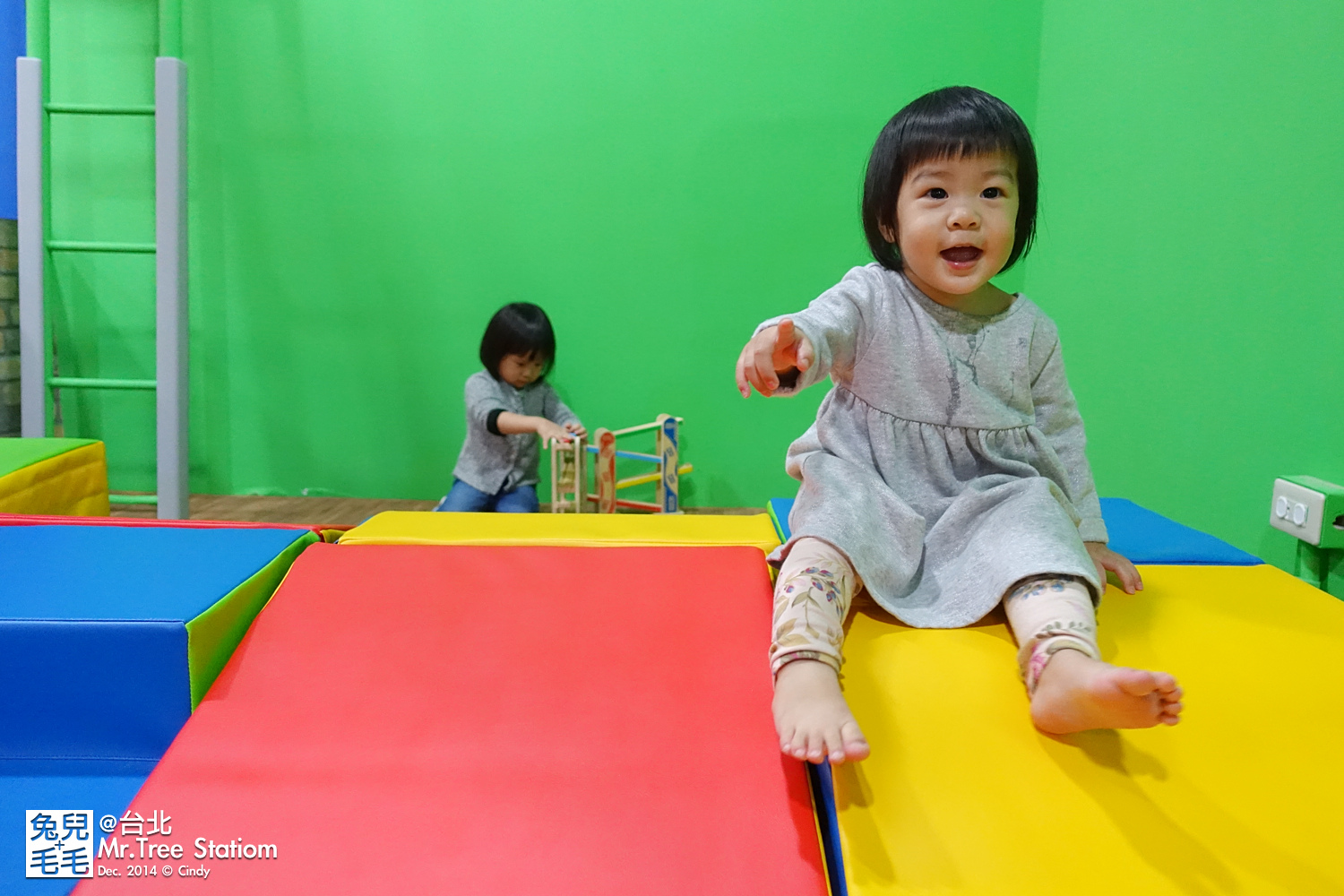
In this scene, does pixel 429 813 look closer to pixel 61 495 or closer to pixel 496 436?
pixel 61 495

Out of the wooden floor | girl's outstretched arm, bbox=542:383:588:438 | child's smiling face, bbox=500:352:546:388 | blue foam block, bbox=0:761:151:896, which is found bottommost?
the wooden floor

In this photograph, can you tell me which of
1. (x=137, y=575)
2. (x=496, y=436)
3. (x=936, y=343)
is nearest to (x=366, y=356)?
(x=496, y=436)

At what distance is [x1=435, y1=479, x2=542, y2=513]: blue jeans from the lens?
2256mm

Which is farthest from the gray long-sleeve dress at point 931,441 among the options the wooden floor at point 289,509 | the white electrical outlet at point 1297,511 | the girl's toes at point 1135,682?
the wooden floor at point 289,509

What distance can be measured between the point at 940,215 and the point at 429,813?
806mm

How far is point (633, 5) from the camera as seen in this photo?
8.00 feet

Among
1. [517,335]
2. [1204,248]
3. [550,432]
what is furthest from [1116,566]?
[517,335]

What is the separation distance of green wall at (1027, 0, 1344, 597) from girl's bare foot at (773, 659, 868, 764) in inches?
40.7

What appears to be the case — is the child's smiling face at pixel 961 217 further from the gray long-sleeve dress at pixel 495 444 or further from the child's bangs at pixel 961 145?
the gray long-sleeve dress at pixel 495 444

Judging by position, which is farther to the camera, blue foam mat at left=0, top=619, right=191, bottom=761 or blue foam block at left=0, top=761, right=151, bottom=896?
blue foam mat at left=0, top=619, right=191, bottom=761

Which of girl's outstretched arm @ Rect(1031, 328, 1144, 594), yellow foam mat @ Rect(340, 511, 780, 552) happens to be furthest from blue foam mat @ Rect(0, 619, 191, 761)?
girl's outstretched arm @ Rect(1031, 328, 1144, 594)

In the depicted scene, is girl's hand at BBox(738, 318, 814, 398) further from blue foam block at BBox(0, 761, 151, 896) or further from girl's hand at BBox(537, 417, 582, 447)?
girl's hand at BBox(537, 417, 582, 447)

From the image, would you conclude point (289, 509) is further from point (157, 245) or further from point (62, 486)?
point (62, 486)

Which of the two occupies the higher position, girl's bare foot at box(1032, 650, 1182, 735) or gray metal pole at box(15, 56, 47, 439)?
gray metal pole at box(15, 56, 47, 439)
